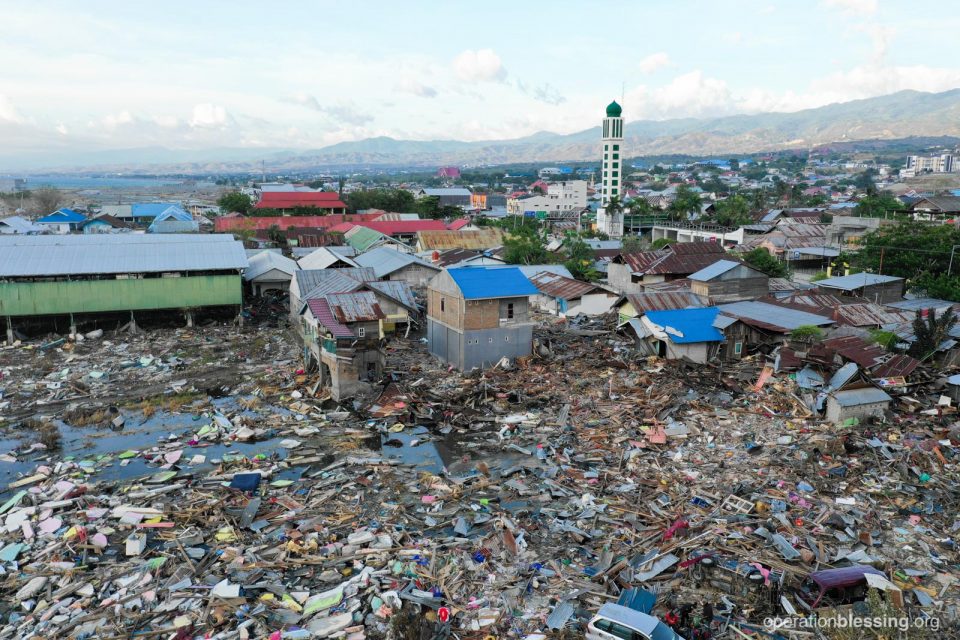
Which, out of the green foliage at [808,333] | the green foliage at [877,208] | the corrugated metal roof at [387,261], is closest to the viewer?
the green foliage at [808,333]

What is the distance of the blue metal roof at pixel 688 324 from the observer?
2356 centimetres

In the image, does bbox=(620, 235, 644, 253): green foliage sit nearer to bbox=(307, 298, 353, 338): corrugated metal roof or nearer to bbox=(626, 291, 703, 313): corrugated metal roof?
bbox=(626, 291, 703, 313): corrugated metal roof

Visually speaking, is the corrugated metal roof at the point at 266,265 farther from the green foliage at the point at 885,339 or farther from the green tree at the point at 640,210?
the green tree at the point at 640,210

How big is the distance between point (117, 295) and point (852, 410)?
98.2ft

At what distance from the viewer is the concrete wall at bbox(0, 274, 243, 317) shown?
28.6 m

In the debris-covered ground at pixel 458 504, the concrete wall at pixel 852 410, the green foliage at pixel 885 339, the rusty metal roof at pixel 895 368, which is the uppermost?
the green foliage at pixel 885 339

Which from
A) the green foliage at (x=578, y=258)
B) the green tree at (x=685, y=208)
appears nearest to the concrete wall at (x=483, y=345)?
the green foliage at (x=578, y=258)

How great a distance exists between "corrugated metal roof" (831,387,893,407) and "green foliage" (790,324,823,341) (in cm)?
380

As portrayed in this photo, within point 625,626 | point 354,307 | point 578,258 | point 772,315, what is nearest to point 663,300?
point 772,315

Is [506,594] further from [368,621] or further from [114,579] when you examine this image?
[114,579]

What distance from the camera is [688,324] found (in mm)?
24156

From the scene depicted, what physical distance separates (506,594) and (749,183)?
156 metres

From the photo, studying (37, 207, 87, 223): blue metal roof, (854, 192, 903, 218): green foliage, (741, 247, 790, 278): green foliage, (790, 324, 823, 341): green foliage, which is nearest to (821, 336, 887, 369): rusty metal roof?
(790, 324, 823, 341): green foliage

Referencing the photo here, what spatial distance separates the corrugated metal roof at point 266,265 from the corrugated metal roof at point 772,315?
885 inches
